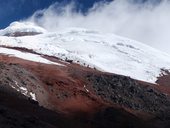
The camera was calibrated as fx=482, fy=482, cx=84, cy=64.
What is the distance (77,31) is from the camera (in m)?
124

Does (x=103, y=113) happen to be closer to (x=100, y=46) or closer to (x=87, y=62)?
(x=87, y=62)

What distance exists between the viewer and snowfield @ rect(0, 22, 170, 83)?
294ft

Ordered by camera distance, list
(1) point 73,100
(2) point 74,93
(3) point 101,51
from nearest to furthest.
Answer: (1) point 73,100, (2) point 74,93, (3) point 101,51

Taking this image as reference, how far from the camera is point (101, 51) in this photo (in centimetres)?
10344

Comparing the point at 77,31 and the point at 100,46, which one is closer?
the point at 100,46

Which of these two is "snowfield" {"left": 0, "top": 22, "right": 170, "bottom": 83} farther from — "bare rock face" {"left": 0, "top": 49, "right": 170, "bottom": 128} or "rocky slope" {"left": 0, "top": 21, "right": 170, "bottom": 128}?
"bare rock face" {"left": 0, "top": 49, "right": 170, "bottom": 128}

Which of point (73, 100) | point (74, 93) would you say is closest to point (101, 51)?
point (74, 93)

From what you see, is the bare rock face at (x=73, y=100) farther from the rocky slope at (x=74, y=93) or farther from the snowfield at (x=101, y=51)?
the snowfield at (x=101, y=51)

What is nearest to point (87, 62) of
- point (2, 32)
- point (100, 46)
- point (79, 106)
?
point (100, 46)

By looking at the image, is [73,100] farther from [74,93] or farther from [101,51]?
[101,51]

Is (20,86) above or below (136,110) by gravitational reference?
above

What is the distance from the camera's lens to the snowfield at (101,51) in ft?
294

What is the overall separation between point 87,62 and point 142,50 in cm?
2920

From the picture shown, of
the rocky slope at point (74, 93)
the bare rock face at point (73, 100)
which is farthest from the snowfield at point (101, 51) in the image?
the bare rock face at point (73, 100)
